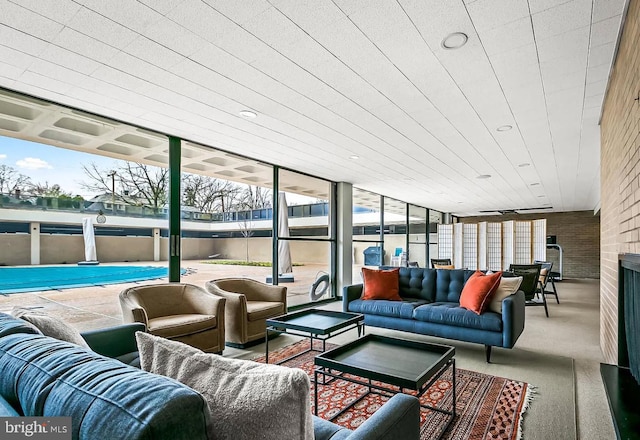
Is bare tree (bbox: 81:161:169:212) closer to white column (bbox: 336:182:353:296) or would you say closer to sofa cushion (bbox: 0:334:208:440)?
sofa cushion (bbox: 0:334:208:440)

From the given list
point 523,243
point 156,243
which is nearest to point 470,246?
point 523,243

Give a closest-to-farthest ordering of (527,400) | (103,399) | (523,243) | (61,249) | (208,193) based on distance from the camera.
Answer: (103,399)
(527,400)
(61,249)
(208,193)
(523,243)

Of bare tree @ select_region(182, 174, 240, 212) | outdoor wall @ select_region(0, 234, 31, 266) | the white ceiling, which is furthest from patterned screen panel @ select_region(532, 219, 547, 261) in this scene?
outdoor wall @ select_region(0, 234, 31, 266)

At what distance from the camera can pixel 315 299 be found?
6.59m

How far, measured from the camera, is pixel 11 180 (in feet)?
10.6

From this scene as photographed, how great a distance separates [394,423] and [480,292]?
2.91 m

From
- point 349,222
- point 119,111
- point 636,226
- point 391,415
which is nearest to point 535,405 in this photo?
point 636,226

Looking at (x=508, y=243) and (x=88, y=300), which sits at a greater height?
(x=508, y=243)

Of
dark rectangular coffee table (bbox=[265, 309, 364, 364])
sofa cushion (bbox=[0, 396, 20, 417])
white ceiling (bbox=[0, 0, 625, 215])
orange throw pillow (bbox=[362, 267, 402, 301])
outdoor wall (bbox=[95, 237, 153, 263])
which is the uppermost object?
white ceiling (bbox=[0, 0, 625, 215])

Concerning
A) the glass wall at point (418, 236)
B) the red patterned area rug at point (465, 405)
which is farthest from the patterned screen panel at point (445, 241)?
the red patterned area rug at point (465, 405)

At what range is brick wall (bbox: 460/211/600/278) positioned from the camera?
1258 cm

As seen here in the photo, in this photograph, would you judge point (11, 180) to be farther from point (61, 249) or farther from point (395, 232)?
point (395, 232)

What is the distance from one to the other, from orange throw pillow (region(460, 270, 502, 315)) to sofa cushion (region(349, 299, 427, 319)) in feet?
1.88

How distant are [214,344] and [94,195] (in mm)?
2036
